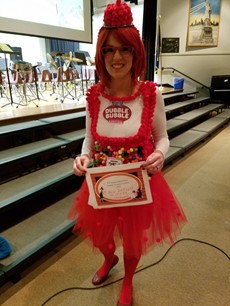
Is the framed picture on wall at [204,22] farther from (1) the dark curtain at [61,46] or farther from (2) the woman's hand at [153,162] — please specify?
(2) the woman's hand at [153,162]

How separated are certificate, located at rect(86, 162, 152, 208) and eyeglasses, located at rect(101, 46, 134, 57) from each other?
431 mm

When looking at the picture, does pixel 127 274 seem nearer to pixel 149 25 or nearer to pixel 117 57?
pixel 117 57

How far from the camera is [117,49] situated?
2.97ft

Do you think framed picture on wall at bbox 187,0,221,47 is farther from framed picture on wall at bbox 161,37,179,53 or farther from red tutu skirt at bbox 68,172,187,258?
red tutu skirt at bbox 68,172,187,258

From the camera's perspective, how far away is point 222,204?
2285 millimetres

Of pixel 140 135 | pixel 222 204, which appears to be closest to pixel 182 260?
pixel 222 204

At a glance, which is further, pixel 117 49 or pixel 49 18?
pixel 49 18

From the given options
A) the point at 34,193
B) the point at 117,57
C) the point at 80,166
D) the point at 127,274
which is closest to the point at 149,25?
the point at 34,193

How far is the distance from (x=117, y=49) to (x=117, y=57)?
3cm

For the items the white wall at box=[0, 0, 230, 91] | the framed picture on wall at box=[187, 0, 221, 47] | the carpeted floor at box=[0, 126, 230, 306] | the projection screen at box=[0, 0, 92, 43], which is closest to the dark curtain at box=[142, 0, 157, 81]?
the projection screen at box=[0, 0, 92, 43]

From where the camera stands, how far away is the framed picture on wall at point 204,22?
6.84 metres

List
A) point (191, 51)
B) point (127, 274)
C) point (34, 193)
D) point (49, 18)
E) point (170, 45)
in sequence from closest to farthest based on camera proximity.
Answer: point (127, 274), point (34, 193), point (49, 18), point (191, 51), point (170, 45)

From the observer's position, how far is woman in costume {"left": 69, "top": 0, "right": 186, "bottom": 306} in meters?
0.90

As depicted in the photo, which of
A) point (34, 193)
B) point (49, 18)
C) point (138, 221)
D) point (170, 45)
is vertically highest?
point (170, 45)
